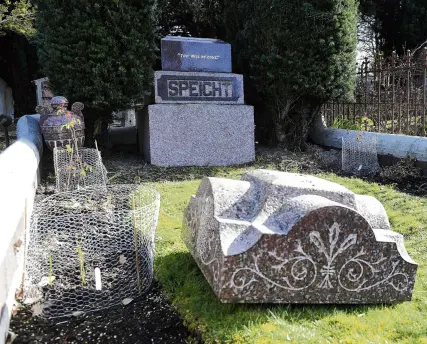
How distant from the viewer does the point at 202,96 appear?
7.70m

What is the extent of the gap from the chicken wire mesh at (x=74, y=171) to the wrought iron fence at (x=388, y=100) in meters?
5.23

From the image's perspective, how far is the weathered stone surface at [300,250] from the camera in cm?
215

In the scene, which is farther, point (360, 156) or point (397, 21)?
point (397, 21)

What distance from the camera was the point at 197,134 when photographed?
25.1 ft

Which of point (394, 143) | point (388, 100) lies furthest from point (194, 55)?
point (388, 100)

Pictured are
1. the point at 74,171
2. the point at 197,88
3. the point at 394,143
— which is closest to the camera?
the point at 74,171

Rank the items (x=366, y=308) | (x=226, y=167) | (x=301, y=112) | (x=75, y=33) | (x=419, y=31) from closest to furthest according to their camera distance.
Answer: (x=366, y=308) < (x=75, y=33) < (x=226, y=167) < (x=301, y=112) < (x=419, y=31)

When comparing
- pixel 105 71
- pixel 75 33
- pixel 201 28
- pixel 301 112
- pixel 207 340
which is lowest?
pixel 207 340

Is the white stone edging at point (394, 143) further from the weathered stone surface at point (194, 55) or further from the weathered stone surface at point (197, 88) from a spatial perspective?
the weathered stone surface at point (194, 55)

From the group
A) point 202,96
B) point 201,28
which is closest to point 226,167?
point 202,96

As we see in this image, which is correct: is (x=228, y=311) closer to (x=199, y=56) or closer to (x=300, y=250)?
(x=300, y=250)

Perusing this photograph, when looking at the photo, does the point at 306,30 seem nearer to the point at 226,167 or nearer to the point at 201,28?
the point at 226,167

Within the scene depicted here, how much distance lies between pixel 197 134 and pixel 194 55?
1.49m

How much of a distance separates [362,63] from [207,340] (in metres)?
8.32
